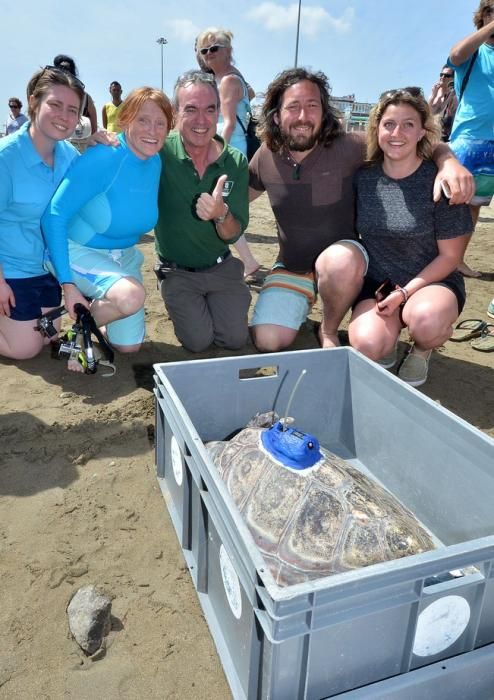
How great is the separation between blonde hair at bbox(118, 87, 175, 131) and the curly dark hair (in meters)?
0.64

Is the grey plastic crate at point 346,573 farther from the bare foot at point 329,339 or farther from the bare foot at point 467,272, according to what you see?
the bare foot at point 467,272

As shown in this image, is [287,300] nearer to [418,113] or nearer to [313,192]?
[313,192]

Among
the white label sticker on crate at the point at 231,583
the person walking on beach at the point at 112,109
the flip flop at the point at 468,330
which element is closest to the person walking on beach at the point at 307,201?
the flip flop at the point at 468,330

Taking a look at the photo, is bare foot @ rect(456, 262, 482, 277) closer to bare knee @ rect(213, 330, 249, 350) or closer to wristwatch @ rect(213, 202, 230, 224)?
bare knee @ rect(213, 330, 249, 350)

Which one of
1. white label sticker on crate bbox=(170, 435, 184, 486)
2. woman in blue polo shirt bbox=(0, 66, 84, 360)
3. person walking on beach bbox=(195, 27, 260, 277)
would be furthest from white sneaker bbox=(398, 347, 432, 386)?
person walking on beach bbox=(195, 27, 260, 277)

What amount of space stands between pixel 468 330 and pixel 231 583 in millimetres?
2833

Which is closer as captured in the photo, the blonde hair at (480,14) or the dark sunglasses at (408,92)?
the dark sunglasses at (408,92)

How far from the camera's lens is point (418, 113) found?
8.57 ft

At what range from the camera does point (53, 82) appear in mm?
2600

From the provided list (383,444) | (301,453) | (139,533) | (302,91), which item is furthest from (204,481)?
(302,91)

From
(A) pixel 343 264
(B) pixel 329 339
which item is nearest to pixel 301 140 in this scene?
(A) pixel 343 264

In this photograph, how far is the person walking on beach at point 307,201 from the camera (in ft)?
9.65

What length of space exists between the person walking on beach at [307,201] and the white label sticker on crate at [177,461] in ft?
4.85

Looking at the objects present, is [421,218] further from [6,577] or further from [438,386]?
[6,577]
